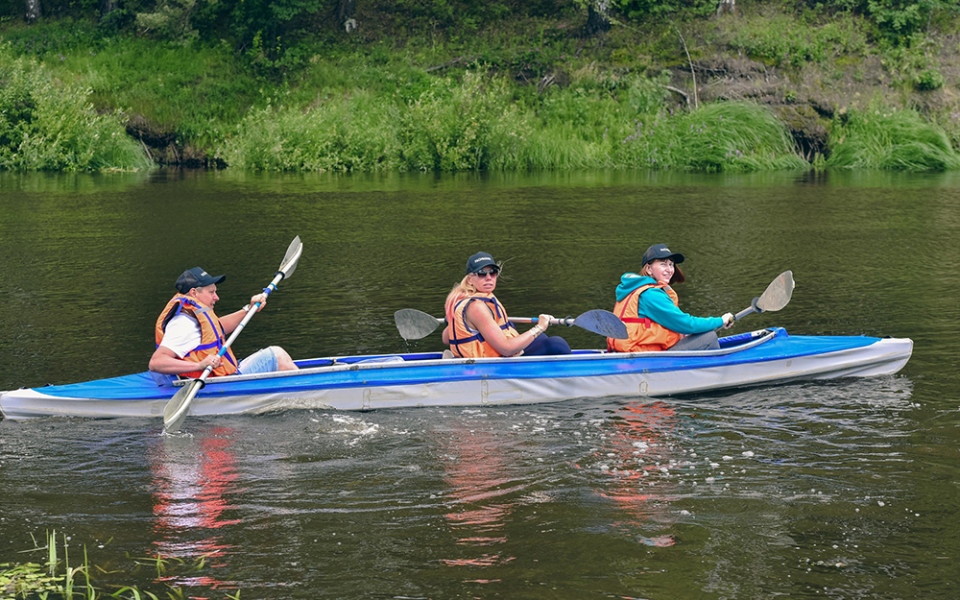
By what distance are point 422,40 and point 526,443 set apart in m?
28.9

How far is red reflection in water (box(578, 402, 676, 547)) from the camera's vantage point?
21.0ft

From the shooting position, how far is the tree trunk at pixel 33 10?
125 ft

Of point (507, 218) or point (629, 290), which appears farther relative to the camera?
point (507, 218)

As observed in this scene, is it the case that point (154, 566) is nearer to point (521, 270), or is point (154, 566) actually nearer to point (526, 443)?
point (526, 443)

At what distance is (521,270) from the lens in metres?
14.6

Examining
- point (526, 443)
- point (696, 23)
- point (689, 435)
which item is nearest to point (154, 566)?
point (526, 443)

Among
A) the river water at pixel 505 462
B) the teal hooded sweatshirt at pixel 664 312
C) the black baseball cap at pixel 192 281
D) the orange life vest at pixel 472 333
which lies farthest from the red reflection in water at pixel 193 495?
the teal hooded sweatshirt at pixel 664 312

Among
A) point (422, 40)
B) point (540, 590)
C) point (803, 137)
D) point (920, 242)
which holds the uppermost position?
point (422, 40)

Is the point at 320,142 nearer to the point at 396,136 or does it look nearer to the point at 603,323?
the point at 396,136

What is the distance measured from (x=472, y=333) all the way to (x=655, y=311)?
4.79 feet

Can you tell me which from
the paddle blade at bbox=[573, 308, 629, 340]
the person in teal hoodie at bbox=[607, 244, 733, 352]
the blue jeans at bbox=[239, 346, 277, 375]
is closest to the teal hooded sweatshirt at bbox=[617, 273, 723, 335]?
the person in teal hoodie at bbox=[607, 244, 733, 352]

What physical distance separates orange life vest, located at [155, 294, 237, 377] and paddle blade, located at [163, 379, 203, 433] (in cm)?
19

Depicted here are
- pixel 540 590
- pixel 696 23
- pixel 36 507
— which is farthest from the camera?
pixel 696 23

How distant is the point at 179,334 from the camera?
8.42 metres
